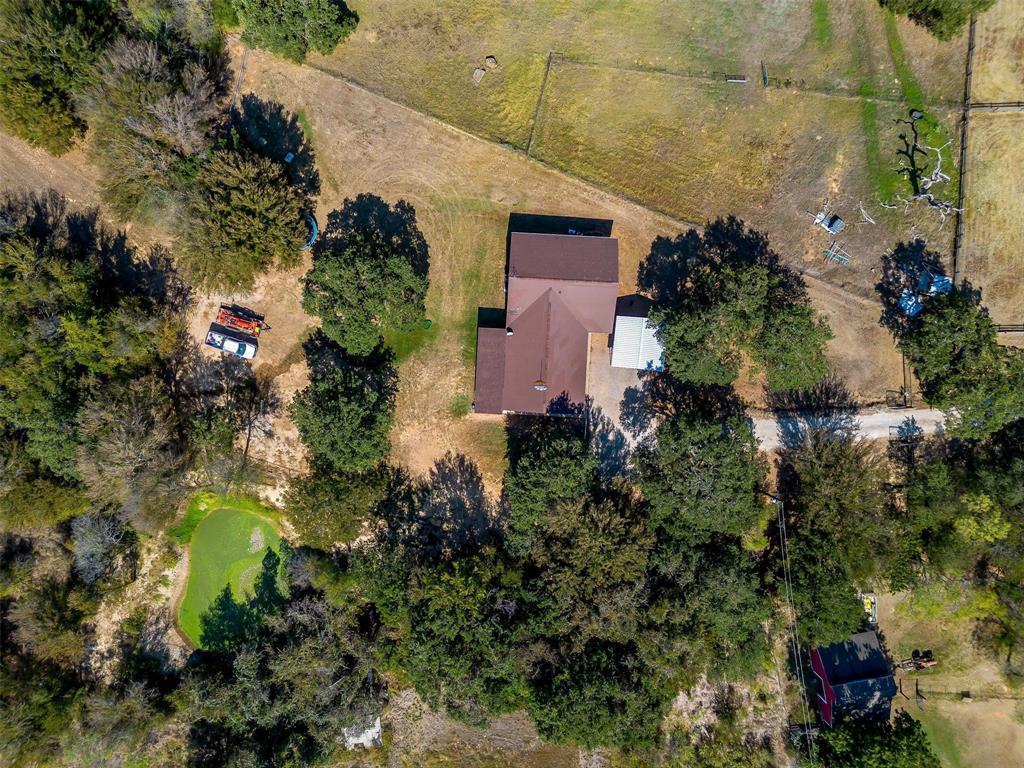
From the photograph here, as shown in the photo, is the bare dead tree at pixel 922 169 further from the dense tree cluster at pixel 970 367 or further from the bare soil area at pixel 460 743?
the bare soil area at pixel 460 743

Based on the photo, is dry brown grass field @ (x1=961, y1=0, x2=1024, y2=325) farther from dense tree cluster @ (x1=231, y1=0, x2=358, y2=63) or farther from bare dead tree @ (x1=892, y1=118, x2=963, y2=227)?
dense tree cluster @ (x1=231, y1=0, x2=358, y2=63)

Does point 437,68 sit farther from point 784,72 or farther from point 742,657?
point 742,657

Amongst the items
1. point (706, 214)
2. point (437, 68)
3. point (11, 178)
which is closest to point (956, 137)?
point (706, 214)

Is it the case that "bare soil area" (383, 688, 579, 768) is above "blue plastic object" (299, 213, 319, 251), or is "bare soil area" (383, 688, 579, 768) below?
below

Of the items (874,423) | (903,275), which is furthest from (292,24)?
(874,423)

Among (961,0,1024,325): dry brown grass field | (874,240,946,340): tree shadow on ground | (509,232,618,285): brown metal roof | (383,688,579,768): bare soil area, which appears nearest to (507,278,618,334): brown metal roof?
(509,232,618,285): brown metal roof
